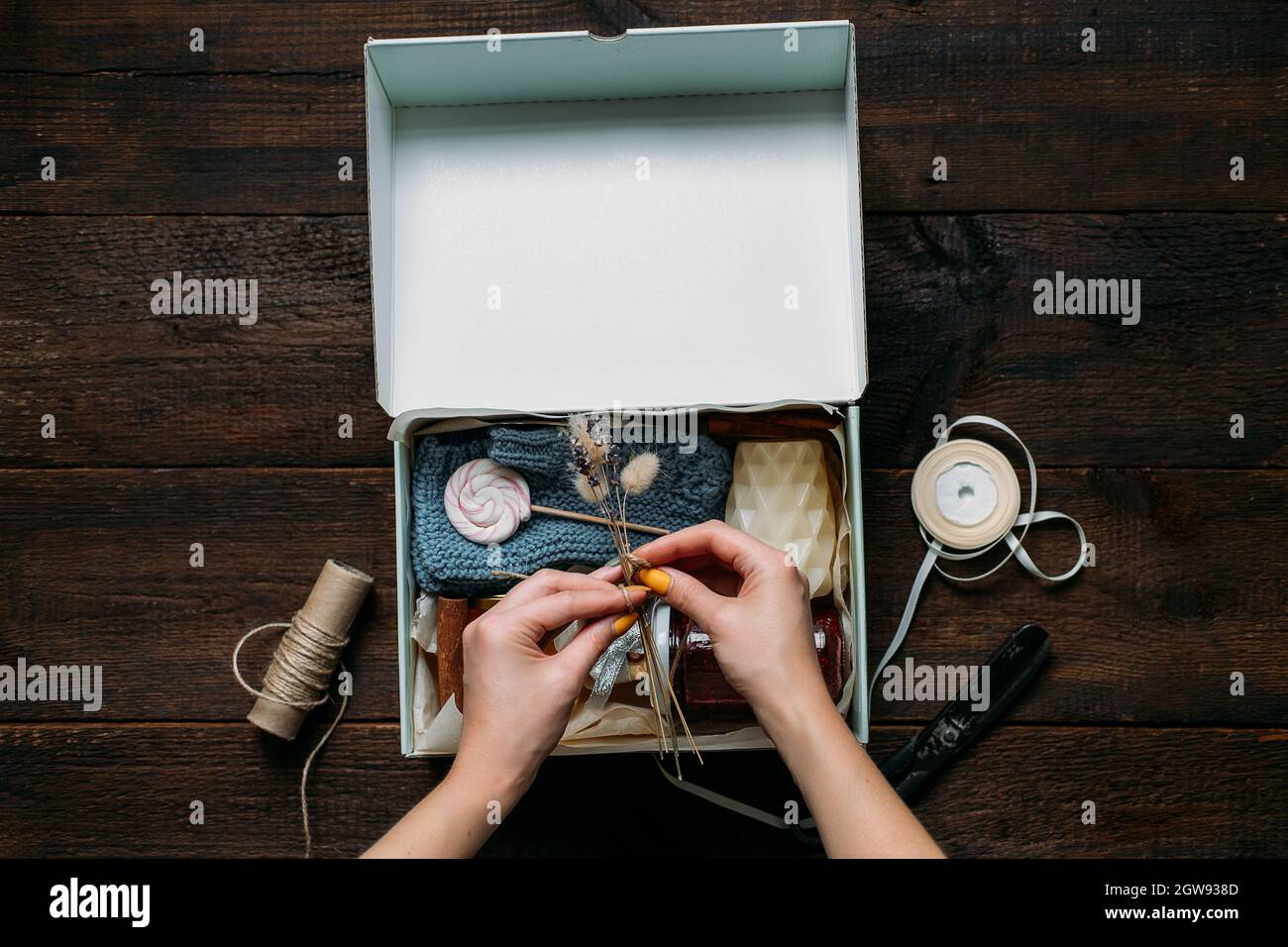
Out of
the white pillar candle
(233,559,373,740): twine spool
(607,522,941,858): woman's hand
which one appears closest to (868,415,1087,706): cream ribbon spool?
the white pillar candle

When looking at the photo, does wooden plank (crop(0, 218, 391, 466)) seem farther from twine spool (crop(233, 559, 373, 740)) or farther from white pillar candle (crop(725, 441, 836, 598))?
white pillar candle (crop(725, 441, 836, 598))

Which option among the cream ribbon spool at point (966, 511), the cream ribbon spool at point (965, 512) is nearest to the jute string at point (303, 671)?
the cream ribbon spool at point (966, 511)

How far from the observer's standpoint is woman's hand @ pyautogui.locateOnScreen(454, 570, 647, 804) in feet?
2.68

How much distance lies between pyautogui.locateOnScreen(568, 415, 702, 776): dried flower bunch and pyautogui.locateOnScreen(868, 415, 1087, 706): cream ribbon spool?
282mm

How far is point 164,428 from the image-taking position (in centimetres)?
108

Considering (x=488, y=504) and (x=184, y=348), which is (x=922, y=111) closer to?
(x=488, y=504)

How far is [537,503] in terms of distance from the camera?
0.95 m

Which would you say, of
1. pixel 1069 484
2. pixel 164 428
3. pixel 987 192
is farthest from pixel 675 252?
pixel 164 428

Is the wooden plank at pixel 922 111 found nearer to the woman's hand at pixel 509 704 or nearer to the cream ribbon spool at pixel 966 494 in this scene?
the cream ribbon spool at pixel 966 494

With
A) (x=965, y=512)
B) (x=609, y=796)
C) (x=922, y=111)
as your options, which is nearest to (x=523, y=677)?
(x=609, y=796)

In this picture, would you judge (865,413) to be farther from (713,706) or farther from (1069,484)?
(713,706)

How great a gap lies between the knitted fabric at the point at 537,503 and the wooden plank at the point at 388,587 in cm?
17

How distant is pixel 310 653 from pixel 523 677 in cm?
33

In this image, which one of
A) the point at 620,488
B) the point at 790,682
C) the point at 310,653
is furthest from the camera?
the point at 310,653
